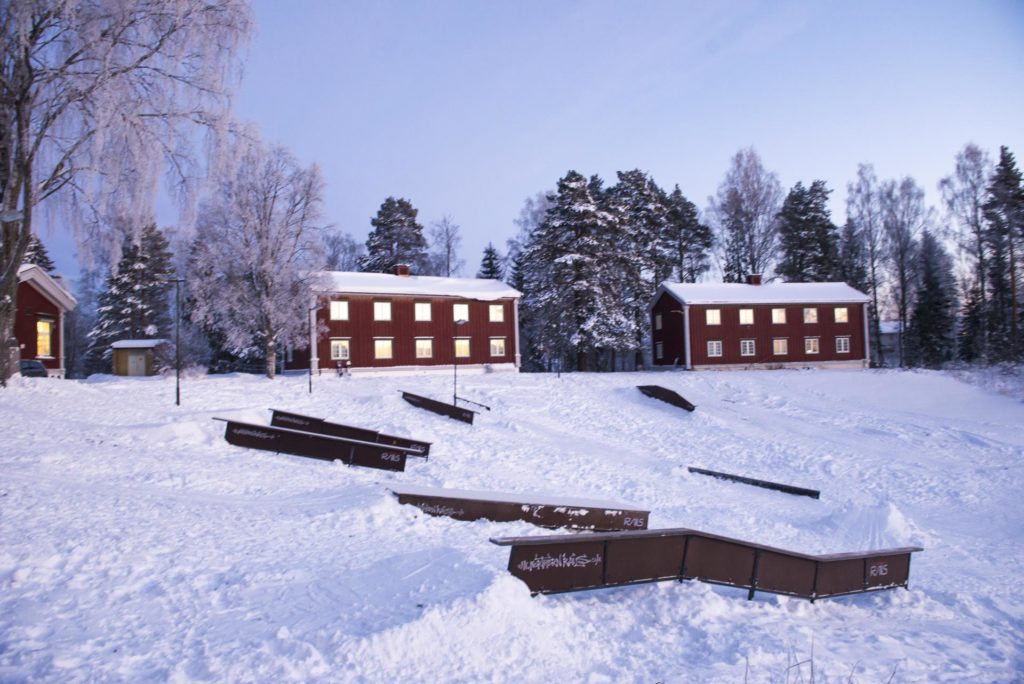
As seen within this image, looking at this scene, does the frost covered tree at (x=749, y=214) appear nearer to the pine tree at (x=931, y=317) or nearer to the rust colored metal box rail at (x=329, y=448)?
the pine tree at (x=931, y=317)

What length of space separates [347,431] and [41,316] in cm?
2479

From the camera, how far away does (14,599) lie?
5266mm

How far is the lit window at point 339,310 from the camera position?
34.8 meters

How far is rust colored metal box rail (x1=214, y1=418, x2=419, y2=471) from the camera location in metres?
12.6

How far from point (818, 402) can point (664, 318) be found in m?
17.2

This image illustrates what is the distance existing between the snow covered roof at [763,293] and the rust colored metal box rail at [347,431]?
29926mm

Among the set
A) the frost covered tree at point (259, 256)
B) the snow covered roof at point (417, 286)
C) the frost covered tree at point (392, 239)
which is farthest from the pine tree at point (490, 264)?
the frost covered tree at point (259, 256)

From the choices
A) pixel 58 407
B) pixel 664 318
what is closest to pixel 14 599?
pixel 58 407

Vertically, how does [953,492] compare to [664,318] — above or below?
below

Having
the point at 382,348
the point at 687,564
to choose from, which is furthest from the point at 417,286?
the point at 687,564

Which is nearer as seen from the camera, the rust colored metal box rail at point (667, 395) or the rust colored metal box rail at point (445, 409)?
the rust colored metal box rail at point (445, 409)

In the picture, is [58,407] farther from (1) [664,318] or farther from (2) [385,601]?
(1) [664,318]

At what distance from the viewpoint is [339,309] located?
35.0m

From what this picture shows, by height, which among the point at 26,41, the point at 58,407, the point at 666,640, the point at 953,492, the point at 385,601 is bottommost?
the point at 953,492
